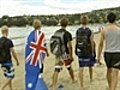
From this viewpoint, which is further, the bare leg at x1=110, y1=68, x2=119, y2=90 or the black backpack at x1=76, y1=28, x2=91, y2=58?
the black backpack at x1=76, y1=28, x2=91, y2=58

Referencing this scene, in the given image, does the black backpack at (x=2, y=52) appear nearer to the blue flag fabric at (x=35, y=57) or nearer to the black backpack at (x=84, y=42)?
the blue flag fabric at (x=35, y=57)

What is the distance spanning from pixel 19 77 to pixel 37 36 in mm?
3633

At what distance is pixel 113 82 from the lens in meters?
7.31

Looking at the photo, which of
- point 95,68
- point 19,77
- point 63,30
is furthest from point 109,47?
point 19,77

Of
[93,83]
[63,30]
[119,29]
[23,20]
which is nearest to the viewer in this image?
[119,29]

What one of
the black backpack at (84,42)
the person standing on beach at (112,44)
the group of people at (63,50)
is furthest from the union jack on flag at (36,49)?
the person standing on beach at (112,44)

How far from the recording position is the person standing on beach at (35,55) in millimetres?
7594

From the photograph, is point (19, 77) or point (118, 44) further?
point (19, 77)

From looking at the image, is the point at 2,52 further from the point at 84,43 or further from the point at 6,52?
the point at 84,43

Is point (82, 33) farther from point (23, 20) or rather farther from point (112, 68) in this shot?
point (23, 20)

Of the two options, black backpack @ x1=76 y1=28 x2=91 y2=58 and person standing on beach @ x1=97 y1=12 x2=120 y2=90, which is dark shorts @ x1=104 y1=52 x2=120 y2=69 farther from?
black backpack @ x1=76 y1=28 x2=91 y2=58

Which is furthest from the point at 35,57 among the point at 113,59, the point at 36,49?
the point at 113,59

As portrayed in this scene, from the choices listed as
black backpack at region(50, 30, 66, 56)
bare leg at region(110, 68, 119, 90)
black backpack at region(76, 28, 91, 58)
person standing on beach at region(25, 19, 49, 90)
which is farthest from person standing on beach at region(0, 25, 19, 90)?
bare leg at region(110, 68, 119, 90)

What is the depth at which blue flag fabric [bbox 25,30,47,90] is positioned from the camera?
759 centimetres
